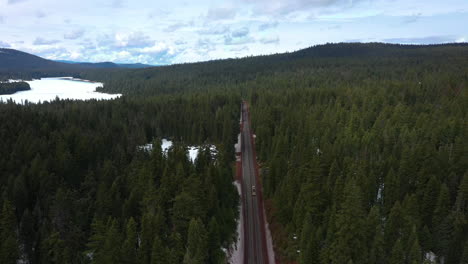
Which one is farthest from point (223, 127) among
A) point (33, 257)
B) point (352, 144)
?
point (33, 257)

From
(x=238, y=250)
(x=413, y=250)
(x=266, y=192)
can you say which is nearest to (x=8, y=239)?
(x=238, y=250)

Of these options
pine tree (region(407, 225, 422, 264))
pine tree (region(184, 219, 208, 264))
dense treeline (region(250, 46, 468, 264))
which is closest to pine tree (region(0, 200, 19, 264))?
pine tree (region(184, 219, 208, 264))

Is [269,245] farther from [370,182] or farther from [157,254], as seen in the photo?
[157,254]

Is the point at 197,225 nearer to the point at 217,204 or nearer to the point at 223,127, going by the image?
the point at 217,204

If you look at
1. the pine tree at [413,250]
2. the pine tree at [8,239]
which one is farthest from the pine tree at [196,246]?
the pine tree at [413,250]

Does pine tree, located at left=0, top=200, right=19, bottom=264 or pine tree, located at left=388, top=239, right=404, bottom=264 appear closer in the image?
pine tree, located at left=388, top=239, right=404, bottom=264

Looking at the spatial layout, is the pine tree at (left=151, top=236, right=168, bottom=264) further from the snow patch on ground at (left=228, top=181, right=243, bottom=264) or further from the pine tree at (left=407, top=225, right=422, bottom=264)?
the pine tree at (left=407, top=225, right=422, bottom=264)
